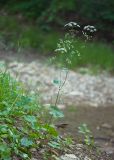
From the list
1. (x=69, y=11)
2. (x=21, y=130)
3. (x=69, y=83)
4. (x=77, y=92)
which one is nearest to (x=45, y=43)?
(x=69, y=11)

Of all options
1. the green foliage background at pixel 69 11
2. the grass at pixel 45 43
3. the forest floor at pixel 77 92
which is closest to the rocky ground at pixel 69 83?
the forest floor at pixel 77 92

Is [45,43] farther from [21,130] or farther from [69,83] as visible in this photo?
[21,130]

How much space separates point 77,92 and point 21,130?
4.72m

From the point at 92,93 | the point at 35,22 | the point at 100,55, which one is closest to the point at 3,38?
the point at 35,22

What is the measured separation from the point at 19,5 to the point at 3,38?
173cm

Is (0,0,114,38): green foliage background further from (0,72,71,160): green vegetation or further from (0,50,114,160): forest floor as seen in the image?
(0,72,71,160): green vegetation

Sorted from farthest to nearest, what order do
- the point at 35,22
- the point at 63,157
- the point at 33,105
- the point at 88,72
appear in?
the point at 35,22 → the point at 88,72 → the point at 33,105 → the point at 63,157

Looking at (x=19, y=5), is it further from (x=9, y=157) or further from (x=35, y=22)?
(x=9, y=157)

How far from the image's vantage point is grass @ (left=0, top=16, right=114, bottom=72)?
33.2 ft

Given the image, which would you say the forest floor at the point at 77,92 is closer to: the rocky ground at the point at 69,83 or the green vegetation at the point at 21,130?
the rocky ground at the point at 69,83

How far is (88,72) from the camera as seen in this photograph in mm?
9766

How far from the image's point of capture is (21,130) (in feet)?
13.3

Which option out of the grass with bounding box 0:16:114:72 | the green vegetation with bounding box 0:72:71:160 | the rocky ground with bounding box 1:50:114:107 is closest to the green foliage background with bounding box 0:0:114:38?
the grass with bounding box 0:16:114:72

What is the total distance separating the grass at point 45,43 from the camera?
10109 mm
